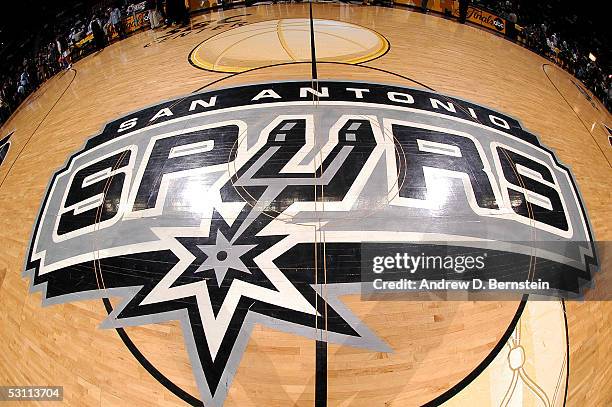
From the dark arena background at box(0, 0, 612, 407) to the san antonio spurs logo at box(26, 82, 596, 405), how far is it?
2cm

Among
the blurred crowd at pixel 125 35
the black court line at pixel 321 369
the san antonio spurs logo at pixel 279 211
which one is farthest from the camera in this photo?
the blurred crowd at pixel 125 35

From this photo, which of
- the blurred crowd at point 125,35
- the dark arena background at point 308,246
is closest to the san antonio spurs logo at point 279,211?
the dark arena background at point 308,246

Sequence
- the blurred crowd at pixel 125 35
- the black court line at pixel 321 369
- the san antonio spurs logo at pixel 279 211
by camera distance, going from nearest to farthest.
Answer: the black court line at pixel 321 369 < the san antonio spurs logo at pixel 279 211 < the blurred crowd at pixel 125 35

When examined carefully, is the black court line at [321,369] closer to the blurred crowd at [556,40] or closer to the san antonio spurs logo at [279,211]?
the san antonio spurs logo at [279,211]

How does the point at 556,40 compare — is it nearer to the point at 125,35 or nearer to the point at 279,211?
the point at 279,211

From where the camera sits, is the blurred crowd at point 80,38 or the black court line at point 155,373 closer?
the black court line at point 155,373

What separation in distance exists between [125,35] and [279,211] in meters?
4.93

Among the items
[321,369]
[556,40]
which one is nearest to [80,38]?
[321,369]

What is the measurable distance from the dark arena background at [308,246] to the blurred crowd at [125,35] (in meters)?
1.90

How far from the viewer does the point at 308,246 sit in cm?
294

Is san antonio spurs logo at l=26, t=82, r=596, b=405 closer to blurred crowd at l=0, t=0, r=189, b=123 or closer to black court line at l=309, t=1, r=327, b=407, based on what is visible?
black court line at l=309, t=1, r=327, b=407

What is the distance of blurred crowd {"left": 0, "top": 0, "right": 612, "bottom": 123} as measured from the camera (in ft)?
19.4

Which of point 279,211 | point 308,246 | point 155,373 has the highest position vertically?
point 279,211

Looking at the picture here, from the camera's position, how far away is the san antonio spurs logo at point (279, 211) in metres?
2.84
